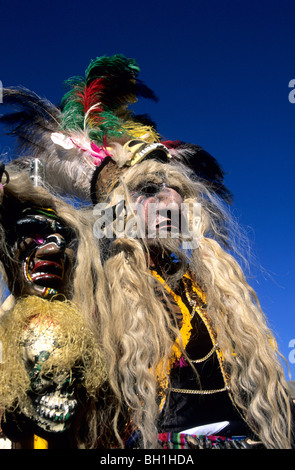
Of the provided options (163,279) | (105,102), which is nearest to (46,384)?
(163,279)

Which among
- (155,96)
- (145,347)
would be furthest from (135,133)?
(145,347)

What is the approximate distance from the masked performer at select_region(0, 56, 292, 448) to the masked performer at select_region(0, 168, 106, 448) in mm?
155

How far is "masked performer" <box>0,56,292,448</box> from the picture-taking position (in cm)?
207

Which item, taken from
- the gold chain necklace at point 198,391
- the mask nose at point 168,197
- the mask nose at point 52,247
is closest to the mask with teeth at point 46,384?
the mask nose at point 52,247

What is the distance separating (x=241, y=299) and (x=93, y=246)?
34.2 inches

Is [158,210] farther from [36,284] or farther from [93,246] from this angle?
[36,284]

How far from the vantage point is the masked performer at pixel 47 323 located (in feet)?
5.83

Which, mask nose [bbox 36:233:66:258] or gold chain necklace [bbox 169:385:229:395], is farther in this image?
gold chain necklace [bbox 169:385:229:395]

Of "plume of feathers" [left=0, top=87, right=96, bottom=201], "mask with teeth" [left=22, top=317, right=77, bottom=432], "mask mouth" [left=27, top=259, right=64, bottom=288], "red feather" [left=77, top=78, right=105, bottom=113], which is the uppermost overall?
"red feather" [left=77, top=78, right=105, bottom=113]

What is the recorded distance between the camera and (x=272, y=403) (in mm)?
2092

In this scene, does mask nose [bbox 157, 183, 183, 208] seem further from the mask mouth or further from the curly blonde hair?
the mask mouth

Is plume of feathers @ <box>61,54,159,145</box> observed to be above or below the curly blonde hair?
above

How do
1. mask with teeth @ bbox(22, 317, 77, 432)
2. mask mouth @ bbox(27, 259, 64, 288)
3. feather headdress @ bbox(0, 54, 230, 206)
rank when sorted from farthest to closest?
feather headdress @ bbox(0, 54, 230, 206) → mask mouth @ bbox(27, 259, 64, 288) → mask with teeth @ bbox(22, 317, 77, 432)

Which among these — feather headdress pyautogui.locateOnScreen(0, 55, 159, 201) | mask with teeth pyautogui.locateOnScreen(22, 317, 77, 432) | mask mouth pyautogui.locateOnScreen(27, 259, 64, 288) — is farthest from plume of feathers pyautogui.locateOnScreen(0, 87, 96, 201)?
mask with teeth pyautogui.locateOnScreen(22, 317, 77, 432)
